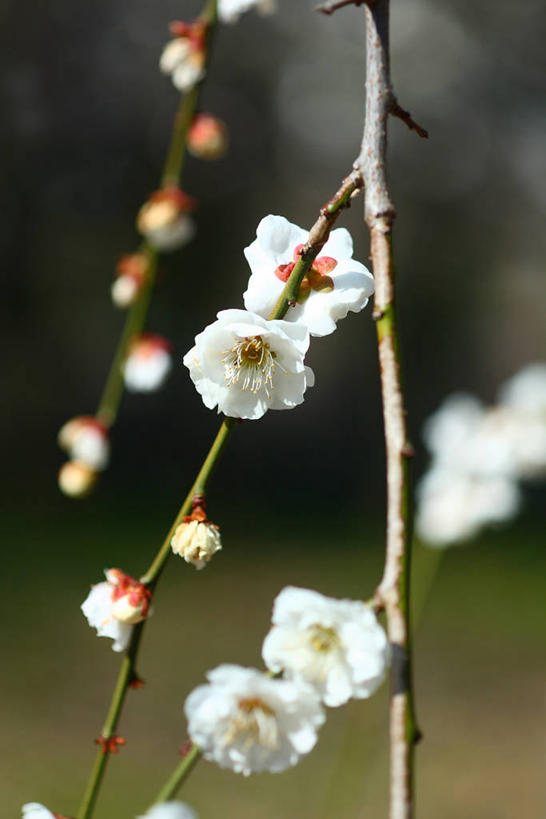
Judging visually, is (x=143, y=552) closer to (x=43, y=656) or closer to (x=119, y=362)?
(x=43, y=656)

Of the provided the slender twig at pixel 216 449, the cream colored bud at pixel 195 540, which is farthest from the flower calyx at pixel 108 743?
the cream colored bud at pixel 195 540

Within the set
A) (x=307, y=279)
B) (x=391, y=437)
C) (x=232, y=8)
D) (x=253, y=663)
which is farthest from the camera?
(x=253, y=663)

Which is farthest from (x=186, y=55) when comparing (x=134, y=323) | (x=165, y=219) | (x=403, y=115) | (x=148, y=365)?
(x=403, y=115)

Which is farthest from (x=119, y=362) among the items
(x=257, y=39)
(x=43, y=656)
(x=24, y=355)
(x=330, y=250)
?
(x=257, y=39)

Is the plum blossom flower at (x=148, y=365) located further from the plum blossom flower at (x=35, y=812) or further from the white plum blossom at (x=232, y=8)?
the plum blossom flower at (x=35, y=812)

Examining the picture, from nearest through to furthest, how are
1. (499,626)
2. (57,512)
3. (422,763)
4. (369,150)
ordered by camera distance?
(369,150)
(422,763)
(499,626)
(57,512)

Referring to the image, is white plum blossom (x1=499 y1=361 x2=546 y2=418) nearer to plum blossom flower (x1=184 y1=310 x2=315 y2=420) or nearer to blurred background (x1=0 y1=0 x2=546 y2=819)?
plum blossom flower (x1=184 y1=310 x2=315 y2=420)

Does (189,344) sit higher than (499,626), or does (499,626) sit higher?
(189,344)

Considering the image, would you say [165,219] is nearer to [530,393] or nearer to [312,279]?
[530,393]
